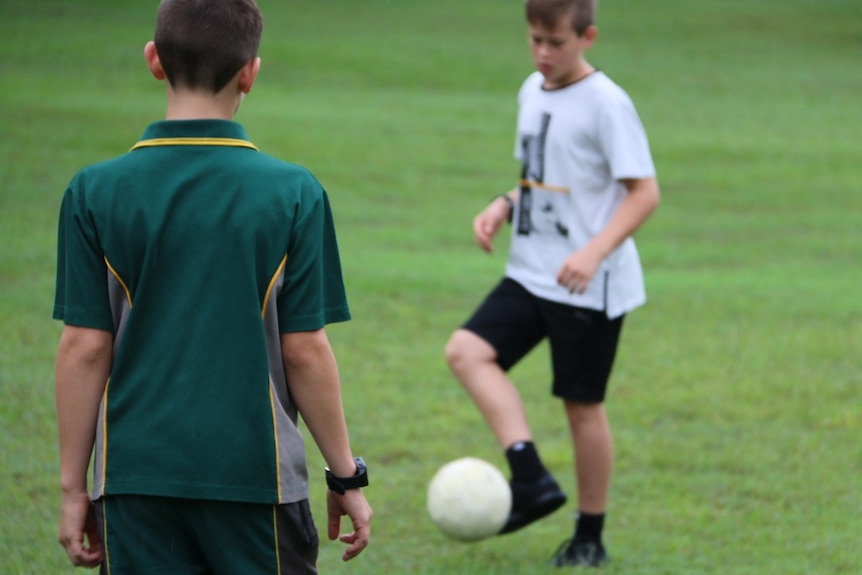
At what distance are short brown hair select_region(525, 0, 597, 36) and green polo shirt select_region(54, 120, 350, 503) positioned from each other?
2155 millimetres

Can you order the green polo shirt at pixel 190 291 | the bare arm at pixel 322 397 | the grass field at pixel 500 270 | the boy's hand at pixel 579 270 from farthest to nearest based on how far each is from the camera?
the grass field at pixel 500 270, the boy's hand at pixel 579 270, the bare arm at pixel 322 397, the green polo shirt at pixel 190 291

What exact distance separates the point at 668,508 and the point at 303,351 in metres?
2.90

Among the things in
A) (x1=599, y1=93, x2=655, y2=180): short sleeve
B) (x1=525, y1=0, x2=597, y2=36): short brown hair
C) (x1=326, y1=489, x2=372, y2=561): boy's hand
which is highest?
(x1=525, y1=0, x2=597, y2=36): short brown hair

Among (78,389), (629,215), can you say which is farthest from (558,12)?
(78,389)

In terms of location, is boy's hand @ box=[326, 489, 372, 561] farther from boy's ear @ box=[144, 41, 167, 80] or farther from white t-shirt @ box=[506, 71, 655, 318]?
white t-shirt @ box=[506, 71, 655, 318]

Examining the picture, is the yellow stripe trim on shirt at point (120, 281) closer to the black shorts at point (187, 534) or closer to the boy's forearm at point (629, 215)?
the black shorts at point (187, 534)

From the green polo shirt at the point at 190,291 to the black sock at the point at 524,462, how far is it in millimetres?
2009

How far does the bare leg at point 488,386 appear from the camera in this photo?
455cm

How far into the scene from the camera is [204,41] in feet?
8.14

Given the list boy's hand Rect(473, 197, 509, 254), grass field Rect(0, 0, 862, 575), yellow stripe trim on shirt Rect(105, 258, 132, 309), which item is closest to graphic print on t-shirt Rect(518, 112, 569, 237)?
boy's hand Rect(473, 197, 509, 254)

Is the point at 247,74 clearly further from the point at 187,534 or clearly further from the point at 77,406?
the point at 187,534

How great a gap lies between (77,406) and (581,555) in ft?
8.06

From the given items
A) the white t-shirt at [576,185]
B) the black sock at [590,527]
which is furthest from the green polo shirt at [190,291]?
the black sock at [590,527]

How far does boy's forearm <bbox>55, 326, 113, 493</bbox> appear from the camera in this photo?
8.18 ft
